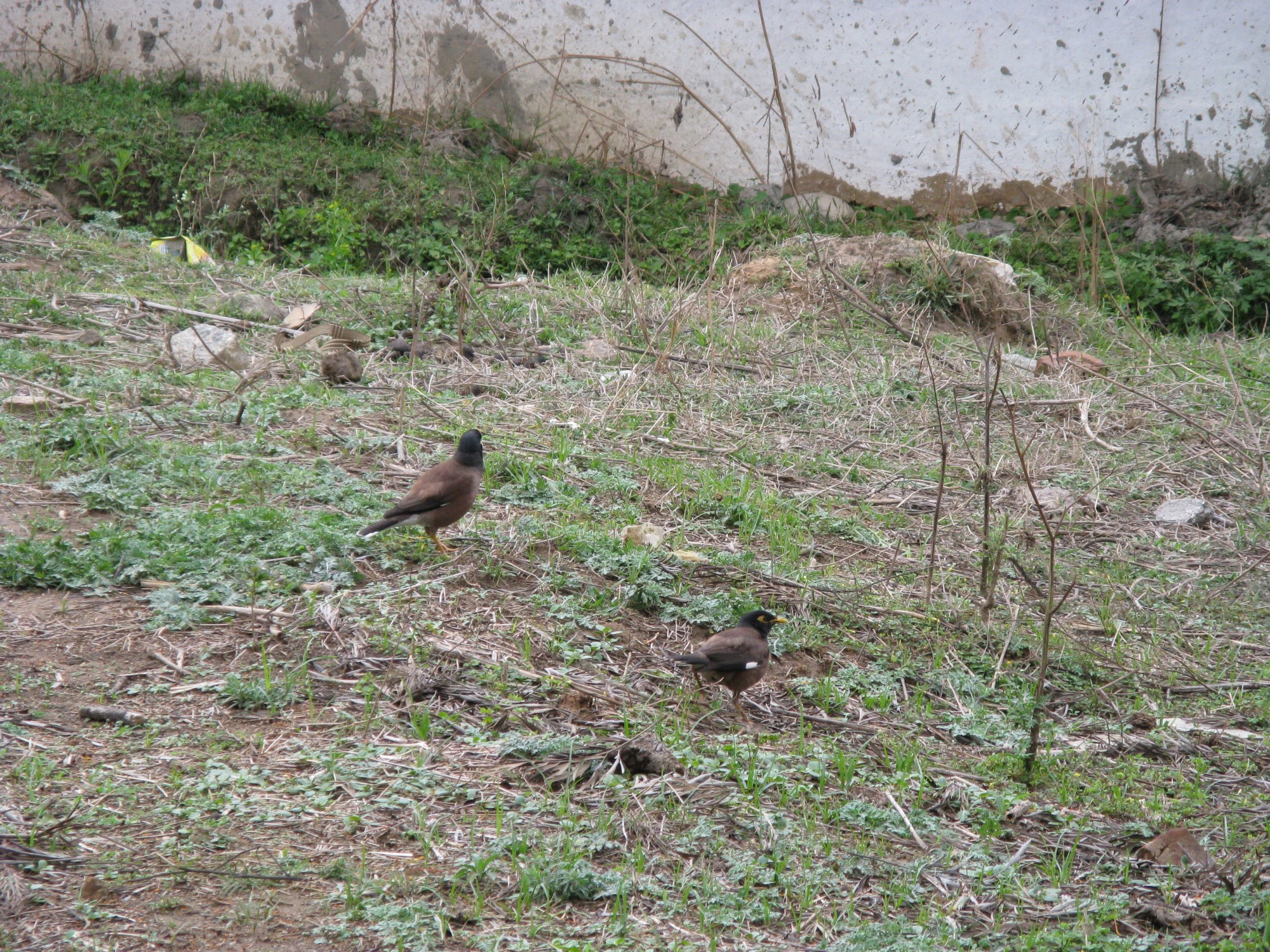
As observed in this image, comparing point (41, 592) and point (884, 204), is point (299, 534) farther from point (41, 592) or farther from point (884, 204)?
point (884, 204)

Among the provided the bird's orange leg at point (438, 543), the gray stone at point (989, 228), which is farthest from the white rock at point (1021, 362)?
the bird's orange leg at point (438, 543)

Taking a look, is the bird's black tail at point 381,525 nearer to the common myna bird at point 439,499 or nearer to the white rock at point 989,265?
the common myna bird at point 439,499

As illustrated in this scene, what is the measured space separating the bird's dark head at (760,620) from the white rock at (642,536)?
863 mm

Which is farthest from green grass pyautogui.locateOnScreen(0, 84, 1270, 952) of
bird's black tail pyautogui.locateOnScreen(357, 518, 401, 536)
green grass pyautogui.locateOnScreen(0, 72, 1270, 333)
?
green grass pyautogui.locateOnScreen(0, 72, 1270, 333)

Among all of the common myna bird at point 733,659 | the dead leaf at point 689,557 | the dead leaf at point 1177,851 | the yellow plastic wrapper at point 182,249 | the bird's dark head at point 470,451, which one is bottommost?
the dead leaf at point 1177,851

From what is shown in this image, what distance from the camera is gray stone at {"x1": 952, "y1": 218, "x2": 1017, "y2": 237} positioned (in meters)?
10.8

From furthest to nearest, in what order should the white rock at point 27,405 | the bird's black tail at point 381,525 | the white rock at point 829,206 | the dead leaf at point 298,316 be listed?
the white rock at point 829,206
the dead leaf at point 298,316
the white rock at point 27,405
the bird's black tail at point 381,525

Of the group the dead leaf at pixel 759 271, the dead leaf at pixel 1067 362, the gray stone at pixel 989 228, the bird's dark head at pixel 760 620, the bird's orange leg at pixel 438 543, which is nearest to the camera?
the bird's dark head at pixel 760 620

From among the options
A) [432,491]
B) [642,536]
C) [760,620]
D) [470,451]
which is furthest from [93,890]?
[642,536]

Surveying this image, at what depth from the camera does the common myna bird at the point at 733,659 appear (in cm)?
397

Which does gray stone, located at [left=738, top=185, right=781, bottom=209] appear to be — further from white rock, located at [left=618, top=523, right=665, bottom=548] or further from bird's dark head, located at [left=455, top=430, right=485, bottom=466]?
bird's dark head, located at [left=455, top=430, right=485, bottom=466]

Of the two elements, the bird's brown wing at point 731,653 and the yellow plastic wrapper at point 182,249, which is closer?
the bird's brown wing at point 731,653

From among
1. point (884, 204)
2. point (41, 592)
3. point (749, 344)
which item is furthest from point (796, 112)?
point (41, 592)

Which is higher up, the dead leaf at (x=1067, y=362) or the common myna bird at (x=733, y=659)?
the dead leaf at (x=1067, y=362)
